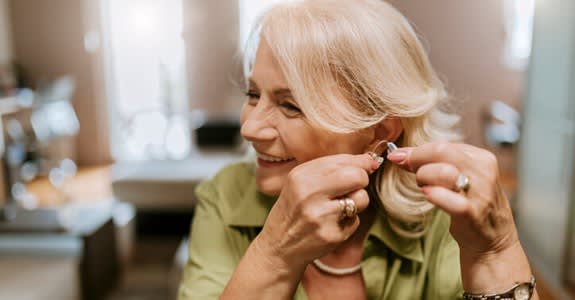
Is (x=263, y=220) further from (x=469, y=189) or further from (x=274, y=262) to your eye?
(x=469, y=189)

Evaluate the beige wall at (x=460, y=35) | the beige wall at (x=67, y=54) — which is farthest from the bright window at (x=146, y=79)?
the beige wall at (x=460, y=35)

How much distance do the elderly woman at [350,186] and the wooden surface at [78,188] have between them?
303 cm

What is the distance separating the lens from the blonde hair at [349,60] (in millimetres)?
720

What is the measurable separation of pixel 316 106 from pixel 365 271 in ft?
0.92

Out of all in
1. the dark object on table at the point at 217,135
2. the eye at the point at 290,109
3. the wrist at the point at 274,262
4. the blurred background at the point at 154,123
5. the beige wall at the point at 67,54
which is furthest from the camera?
the dark object on table at the point at 217,135

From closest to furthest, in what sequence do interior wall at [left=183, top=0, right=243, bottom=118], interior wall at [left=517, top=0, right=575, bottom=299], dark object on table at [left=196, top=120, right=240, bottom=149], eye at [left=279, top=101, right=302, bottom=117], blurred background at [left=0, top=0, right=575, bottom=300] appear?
eye at [left=279, top=101, right=302, bottom=117] < blurred background at [left=0, top=0, right=575, bottom=300] < interior wall at [left=517, top=0, right=575, bottom=299] < dark object on table at [left=196, top=120, right=240, bottom=149] < interior wall at [left=183, top=0, right=243, bottom=118]

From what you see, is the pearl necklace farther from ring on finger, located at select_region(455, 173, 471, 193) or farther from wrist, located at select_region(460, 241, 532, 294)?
ring on finger, located at select_region(455, 173, 471, 193)

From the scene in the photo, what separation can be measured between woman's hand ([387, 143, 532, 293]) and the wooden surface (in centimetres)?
330

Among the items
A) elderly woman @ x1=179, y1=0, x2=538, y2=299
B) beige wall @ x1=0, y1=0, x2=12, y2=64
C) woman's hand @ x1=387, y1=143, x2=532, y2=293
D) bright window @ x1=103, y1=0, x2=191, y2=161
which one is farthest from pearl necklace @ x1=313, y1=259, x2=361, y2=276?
beige wall @ x1=0, y1=0, x2=12, y2=64

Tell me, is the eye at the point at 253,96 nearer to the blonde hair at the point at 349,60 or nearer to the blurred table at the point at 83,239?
the blonde hair at the point at 349,60

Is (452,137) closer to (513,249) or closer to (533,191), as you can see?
(513,249)

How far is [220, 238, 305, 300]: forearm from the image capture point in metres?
0.65

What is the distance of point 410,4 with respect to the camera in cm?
93

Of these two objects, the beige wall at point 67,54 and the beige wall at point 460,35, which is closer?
the beige wall at point 460,35
